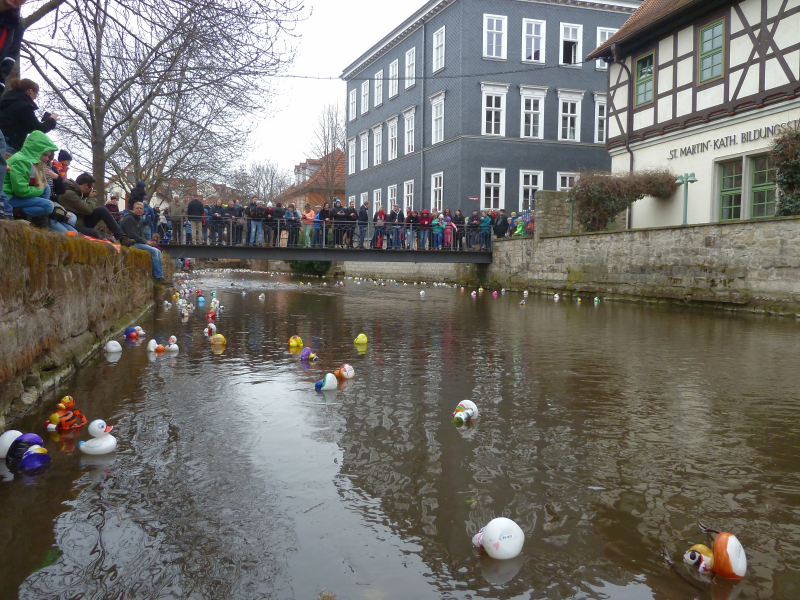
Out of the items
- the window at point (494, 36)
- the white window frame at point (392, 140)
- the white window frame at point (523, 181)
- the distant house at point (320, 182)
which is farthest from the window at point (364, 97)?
the white window frame at point (523, 181)

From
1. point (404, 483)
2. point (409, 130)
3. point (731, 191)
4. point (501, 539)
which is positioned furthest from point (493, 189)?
point (501, 539)

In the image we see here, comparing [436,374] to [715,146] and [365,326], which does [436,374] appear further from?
[715,146]

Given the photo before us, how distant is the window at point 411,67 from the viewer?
4039 centimetres

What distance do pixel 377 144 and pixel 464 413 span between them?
43631mm

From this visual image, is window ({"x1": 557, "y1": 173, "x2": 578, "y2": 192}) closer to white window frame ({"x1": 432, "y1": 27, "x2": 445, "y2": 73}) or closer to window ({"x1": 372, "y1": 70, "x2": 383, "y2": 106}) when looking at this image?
white window frame ({"x1": 432, "y1": 27, "x2": 445, "y2": 73})


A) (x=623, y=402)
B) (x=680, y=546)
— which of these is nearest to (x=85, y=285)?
(x=623, y=402)

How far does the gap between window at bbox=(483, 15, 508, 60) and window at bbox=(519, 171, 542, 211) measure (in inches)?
245

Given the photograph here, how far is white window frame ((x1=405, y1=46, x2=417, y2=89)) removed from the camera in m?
40.4

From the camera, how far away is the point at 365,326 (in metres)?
12.4

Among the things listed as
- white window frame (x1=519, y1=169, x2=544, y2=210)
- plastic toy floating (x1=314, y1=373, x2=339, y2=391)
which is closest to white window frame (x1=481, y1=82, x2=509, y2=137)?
white window frame (x1=519, y1=169, x2=544, y2=210)

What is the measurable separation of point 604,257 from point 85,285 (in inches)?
657

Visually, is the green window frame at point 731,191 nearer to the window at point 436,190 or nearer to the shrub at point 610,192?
the shrub at point 610,192

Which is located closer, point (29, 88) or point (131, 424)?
point (131, 424)

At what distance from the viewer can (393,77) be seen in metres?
43.7
